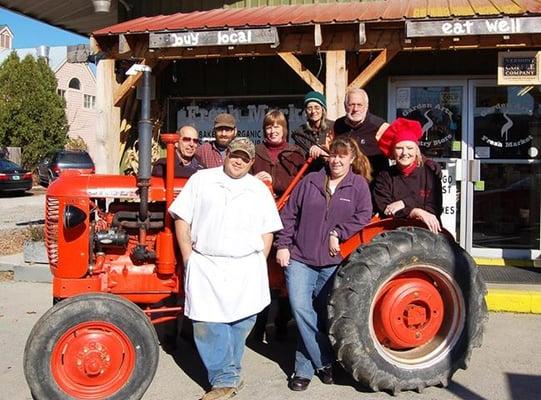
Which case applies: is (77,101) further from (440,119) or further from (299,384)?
(299,384)

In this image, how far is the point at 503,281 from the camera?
6.80m

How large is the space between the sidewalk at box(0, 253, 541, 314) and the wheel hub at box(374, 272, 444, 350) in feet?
7.63

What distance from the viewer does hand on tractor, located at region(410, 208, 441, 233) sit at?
411cm

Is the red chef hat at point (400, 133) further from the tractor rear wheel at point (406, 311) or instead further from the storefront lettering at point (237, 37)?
the storefront lettering at point (237, 37)

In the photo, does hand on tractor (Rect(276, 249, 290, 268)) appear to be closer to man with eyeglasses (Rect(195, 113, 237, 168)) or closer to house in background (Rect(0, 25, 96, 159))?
man with eyeglasses (Rect(195, 113, 237, 168))

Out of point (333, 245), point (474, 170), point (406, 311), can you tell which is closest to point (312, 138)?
point (333, 245)

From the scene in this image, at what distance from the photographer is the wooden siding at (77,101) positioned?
3962 centimetres

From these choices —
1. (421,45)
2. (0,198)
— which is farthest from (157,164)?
(0,198)

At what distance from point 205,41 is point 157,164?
→ 3.06 metres

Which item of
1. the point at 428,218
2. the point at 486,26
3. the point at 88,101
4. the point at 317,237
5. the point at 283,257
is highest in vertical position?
the point at 88,101

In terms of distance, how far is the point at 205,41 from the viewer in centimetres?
710

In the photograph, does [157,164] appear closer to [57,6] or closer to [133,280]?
[133,280]

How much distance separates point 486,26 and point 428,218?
314 centimetres

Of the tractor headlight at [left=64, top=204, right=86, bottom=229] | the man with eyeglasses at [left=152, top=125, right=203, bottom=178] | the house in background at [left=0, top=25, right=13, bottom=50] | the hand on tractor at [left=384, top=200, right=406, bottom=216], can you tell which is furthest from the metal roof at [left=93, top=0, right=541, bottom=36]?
the house in background at [left=0, top=25, right=13, bottom=50]
